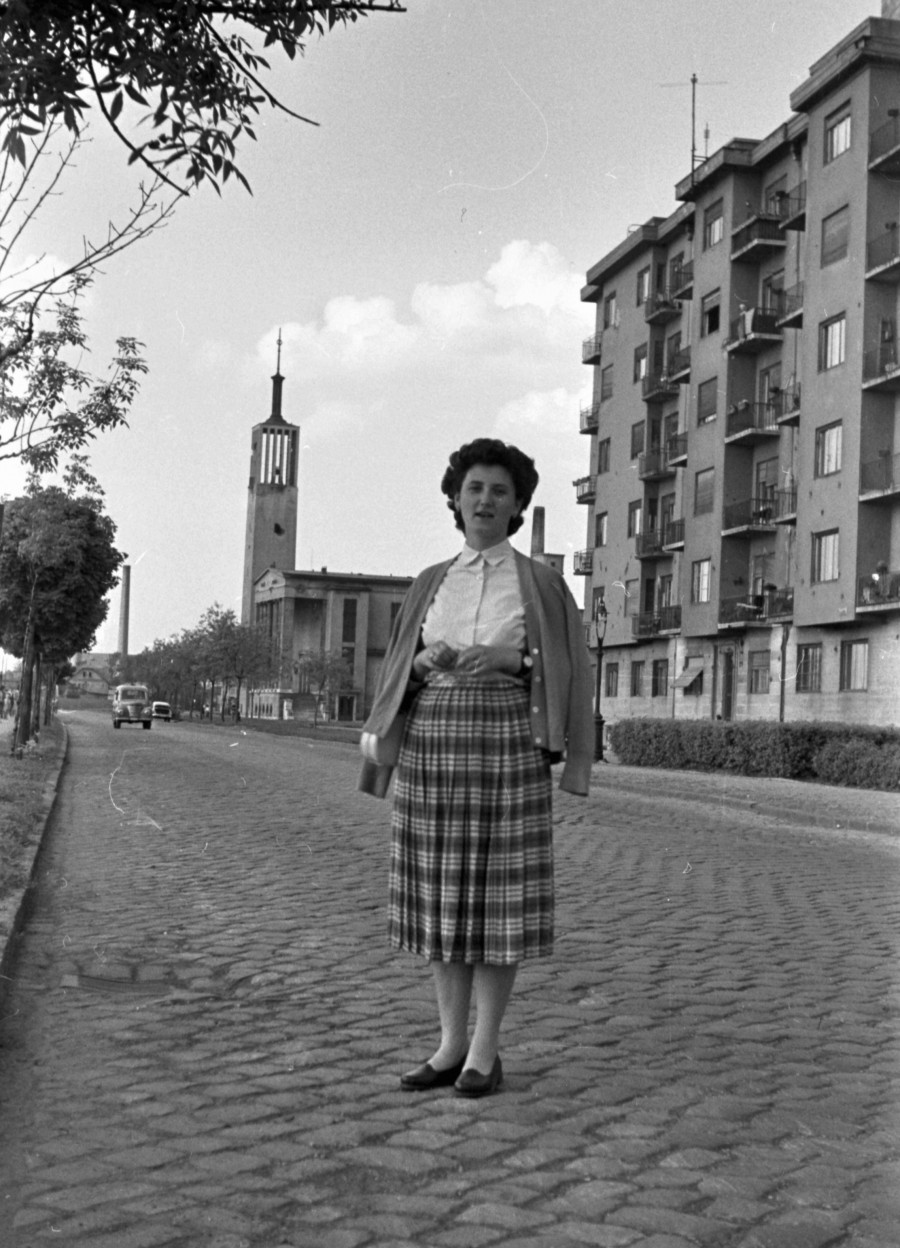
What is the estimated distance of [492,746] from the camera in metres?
4.38

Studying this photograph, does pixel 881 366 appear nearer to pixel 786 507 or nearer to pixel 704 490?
pixel 786 507

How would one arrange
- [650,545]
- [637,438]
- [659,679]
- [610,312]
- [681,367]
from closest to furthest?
[681,367] → [659,679] → [650,545] → [637,438] → [610,312]

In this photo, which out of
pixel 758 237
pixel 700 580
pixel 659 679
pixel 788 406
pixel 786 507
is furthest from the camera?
pixel 659 679

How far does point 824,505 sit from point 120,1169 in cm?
3627

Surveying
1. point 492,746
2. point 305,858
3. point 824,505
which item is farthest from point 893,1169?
point 824,505

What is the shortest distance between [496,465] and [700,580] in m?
42.6

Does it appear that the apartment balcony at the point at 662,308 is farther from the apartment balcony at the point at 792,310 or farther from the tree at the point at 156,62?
the tree at the point at 156,62

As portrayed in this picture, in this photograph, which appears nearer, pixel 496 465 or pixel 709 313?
pixel 496 465

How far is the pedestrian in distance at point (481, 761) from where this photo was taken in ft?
14.3

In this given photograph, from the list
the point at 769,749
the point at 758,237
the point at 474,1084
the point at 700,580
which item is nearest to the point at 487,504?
the point at 474,1084

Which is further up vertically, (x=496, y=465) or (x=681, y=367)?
(x=681, y=367)

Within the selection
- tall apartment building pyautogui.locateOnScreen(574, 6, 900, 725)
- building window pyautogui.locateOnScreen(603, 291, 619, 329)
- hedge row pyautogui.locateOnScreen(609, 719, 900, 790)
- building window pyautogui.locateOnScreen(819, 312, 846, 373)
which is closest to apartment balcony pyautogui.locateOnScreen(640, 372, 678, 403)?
tall apartment building pyautogui.locateOnScreen(574, 6, 900, 725)

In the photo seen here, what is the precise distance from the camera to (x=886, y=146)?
3516 cm

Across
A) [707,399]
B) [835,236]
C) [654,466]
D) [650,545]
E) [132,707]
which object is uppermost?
[835,236]
